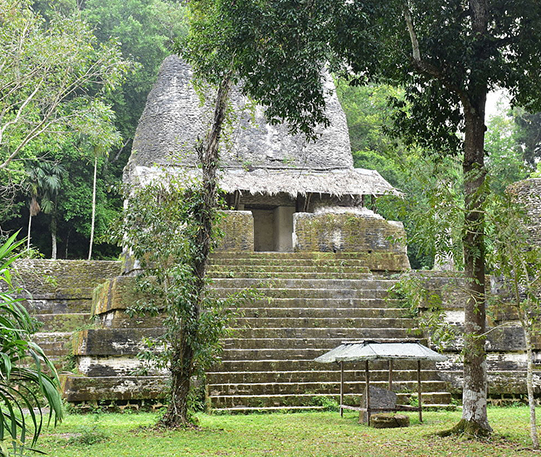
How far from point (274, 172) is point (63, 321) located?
672 cm

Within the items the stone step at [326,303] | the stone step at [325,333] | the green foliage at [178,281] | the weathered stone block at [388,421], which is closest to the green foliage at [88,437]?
the green foliage at [178,281]

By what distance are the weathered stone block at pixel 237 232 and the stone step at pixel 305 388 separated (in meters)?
5.29

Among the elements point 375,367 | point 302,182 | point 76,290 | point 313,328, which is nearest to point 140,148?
point 302,182

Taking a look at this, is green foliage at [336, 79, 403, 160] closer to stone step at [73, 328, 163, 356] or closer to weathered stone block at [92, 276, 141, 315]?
weathered stone block at [92, 276, 141, 315]

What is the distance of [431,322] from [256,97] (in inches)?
117

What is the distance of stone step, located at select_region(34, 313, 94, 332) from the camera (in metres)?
12.3

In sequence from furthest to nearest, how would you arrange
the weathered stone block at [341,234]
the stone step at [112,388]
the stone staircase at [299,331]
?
1. the weathered stone block at [341,234]
2. the stone staircase at [299,331]
3. the stone step at [112,388]

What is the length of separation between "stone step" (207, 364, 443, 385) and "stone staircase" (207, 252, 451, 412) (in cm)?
1

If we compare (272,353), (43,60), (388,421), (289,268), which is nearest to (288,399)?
(272,353)

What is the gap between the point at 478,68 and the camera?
720 cm

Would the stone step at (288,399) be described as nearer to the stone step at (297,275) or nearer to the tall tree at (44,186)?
the stone step at (297,275)

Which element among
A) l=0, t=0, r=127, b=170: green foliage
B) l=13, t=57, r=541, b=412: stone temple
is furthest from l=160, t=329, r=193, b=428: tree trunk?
l=0, t=0, r=127, b=170: green foliage

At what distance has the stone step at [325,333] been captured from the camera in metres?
10.5

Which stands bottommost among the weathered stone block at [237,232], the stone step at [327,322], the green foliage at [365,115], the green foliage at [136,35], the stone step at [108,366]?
the stone step at [108,366]
